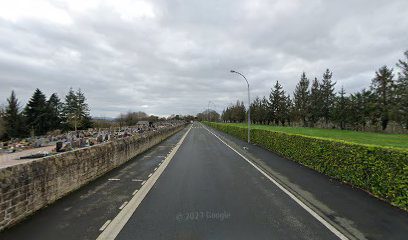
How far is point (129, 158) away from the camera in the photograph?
17719 mm

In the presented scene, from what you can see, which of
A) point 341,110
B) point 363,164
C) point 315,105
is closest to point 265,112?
point 315,105

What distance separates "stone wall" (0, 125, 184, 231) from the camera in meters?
6.16

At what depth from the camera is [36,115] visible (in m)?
70.1

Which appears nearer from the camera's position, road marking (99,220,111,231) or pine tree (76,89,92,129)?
road marking (99,220,111,231)

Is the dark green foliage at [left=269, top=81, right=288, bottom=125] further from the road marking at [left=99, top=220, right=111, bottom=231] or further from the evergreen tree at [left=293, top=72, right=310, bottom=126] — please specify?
the road marking at [left=99, top=220, right=111, bottom=231]

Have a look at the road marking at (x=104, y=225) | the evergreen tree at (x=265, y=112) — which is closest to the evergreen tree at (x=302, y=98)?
the evergreen tree at (x=265, y=112)

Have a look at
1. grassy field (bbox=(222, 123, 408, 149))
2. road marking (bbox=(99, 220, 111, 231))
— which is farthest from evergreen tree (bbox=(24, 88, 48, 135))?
road marking (bbox=(99, 220, 111, 231))

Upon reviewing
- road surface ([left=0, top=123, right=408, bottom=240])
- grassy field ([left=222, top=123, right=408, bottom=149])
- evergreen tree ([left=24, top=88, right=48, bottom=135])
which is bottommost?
road surface ([left=0, top=123, right=408, bottom=240])

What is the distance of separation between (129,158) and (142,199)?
9.63 meters

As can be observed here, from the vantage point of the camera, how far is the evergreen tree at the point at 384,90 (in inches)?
2295

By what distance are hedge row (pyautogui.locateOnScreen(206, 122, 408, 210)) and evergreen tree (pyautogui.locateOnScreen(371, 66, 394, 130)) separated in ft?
167

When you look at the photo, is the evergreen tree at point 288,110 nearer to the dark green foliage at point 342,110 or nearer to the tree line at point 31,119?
the dark green foliage at point 342,110

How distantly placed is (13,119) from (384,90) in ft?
251

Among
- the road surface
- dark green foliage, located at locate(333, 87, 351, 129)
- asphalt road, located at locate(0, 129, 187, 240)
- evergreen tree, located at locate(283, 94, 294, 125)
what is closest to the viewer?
asphalt road, located at locate(0, 129, 187, 240)
